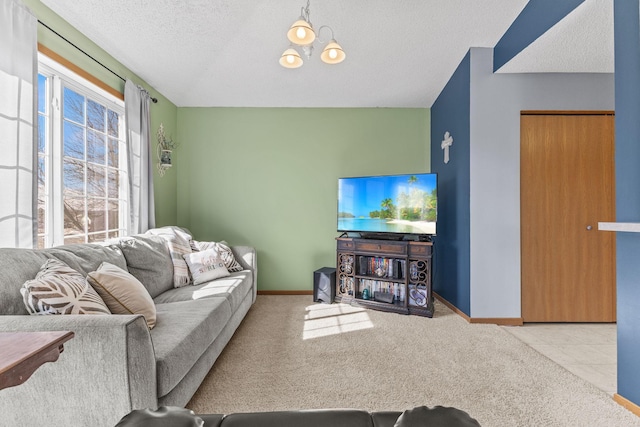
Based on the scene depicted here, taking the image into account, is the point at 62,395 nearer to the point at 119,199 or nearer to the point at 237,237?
the point at 119,199

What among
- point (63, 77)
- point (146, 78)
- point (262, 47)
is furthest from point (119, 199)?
point (262, 47)

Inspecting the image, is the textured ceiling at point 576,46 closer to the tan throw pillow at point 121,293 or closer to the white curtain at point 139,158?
the tan throw pillow at point 121,293

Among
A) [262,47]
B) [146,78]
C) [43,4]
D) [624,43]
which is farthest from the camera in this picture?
[146,78]

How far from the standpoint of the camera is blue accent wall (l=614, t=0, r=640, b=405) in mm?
1580

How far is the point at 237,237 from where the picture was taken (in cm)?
407

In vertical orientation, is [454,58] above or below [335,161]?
above

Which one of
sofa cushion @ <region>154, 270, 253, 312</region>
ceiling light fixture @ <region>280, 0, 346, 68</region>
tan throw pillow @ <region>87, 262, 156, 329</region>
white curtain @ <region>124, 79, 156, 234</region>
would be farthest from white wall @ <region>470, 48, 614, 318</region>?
white curtain @ <region>124, 79, 156, 234</region>

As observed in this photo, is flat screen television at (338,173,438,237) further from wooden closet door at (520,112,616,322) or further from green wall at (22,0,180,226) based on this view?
green wall at (22,0,180,226)

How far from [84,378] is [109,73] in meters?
2.69

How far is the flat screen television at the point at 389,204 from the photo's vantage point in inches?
125

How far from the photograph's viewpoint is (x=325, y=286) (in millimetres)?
3588

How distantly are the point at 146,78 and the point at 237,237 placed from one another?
210 cm

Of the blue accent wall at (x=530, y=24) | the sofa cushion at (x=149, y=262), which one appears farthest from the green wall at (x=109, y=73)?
the blue accent wall at (x=530, y=24)

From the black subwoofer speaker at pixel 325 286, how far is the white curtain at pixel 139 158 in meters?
1.93
